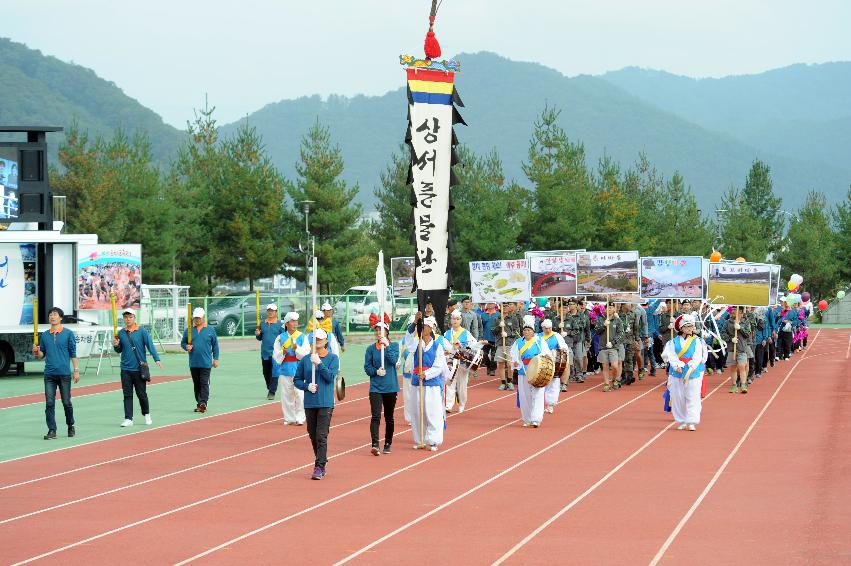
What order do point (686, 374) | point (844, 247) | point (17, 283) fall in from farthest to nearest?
point (844, 247)
point (17, 283)
point (686, 374)

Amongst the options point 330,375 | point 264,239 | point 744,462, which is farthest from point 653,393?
point 264,239

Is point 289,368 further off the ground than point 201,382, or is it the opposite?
point 289,368

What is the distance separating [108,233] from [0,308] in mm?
19593

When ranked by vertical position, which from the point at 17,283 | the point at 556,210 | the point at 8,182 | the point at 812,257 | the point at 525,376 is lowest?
the point at 525,376

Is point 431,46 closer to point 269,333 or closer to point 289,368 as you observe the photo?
point 289,368

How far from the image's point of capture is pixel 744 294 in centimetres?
2662

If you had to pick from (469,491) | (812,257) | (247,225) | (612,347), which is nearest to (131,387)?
(469,491)

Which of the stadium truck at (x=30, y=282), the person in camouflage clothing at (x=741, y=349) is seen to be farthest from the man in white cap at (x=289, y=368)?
the stadium truck at (x=30, y=282)

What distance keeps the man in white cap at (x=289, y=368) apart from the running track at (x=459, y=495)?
1.13ft

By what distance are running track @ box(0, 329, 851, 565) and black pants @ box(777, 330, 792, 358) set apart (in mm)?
16109

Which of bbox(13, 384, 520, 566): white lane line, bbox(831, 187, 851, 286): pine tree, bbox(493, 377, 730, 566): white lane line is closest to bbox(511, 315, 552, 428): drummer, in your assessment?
bbox(493, 377, 730, 566): white lane line

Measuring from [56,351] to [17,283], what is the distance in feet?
39.8

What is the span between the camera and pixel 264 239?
54.5 meters

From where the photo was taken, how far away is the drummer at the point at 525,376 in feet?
63.7
